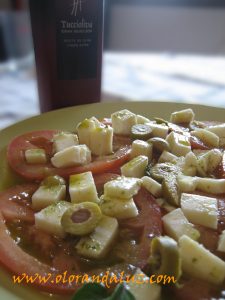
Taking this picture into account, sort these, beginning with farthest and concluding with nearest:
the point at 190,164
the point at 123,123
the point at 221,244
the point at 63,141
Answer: the point at 123,123, the point at 63,141, the point at 190,164, the point at 221,244

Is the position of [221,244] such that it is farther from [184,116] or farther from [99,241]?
[184,116]

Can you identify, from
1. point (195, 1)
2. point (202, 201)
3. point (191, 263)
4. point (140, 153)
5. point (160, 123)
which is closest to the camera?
point (191, 263)

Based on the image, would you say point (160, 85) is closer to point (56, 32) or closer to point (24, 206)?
point (56, 32)

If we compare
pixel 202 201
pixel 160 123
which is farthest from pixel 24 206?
pixel 160 123

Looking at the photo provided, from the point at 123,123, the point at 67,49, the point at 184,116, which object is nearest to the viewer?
the point at 123,123

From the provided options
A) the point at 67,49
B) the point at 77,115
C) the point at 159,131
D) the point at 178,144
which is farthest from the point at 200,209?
the point at 67,49

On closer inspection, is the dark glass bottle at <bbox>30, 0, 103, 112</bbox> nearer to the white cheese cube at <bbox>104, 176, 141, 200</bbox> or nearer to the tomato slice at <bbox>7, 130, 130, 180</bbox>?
the tomato slice at <bbox>7, 130, 130, 180</bbox>
